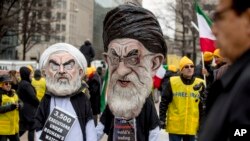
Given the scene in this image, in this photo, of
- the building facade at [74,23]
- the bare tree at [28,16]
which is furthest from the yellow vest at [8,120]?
the building facade at [74,23]

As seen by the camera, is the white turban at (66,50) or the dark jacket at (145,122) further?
the white turban at (66,50)

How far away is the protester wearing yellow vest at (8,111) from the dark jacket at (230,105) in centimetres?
706

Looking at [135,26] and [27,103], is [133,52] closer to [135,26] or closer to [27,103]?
[135,26]

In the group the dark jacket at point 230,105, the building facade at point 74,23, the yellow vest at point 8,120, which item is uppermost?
the building facade at point 74,23

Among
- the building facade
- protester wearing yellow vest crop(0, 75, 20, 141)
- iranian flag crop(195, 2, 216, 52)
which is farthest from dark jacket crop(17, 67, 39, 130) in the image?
the building facade

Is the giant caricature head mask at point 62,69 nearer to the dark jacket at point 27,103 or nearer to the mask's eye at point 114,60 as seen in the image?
the mask's eye at point 114,60

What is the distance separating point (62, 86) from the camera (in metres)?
5.57

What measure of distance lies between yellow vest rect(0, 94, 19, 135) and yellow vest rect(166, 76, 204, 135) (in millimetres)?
2695

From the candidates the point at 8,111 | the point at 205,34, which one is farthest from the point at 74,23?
the point at 205,34

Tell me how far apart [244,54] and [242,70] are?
0.07 meters

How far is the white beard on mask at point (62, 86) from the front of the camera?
18.1ft

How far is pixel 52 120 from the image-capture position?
540cm

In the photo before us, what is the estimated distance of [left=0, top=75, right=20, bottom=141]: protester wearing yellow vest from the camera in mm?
8594

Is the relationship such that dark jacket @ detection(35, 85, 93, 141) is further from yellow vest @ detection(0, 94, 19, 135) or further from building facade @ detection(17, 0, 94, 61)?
building facade @ detection(17, 0, 94, 61)
